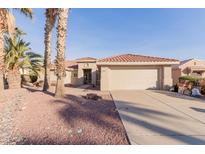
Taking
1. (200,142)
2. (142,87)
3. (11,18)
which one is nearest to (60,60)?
(11,18)

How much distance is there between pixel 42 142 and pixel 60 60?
6.80 metres

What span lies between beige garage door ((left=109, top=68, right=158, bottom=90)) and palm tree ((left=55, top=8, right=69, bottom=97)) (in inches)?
335

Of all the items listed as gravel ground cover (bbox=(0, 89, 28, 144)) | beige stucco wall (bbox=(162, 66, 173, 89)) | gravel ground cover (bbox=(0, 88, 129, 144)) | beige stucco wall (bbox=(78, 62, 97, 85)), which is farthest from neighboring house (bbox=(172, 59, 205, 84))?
gravel ground cover (bbox=(0, 89, 28, 144))

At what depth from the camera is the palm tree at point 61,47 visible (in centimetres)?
1131

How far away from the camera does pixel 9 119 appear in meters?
7.60

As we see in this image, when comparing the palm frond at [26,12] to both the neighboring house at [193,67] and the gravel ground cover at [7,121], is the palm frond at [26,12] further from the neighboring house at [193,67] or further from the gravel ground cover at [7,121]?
the neighboring house at [193,67]

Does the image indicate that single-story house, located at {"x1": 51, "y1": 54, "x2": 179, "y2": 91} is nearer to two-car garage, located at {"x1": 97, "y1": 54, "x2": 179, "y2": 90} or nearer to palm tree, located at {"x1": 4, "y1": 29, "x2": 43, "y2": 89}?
two-car garage, located at {"x1": 97, "y1": 54, "x2": 179, "y2": 90}

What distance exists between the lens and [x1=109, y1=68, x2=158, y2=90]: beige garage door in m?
19.6

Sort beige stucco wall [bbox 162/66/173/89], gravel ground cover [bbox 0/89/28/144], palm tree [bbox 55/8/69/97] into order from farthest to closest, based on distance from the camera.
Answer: beige stucco wall [bbox 162/66/173/89]
palm tree [bbox 55/8/69/97]
gravel ground cover [bbox 0/89/28/144]

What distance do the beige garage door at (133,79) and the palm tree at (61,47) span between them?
27.9 ft

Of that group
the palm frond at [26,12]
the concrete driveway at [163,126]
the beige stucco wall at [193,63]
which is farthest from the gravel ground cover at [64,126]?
the beige stucco wall at [193,63]

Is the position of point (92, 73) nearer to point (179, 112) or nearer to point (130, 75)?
point (130, 75)

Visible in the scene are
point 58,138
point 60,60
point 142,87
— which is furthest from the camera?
point 142,87

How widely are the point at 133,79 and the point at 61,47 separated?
994 cm
